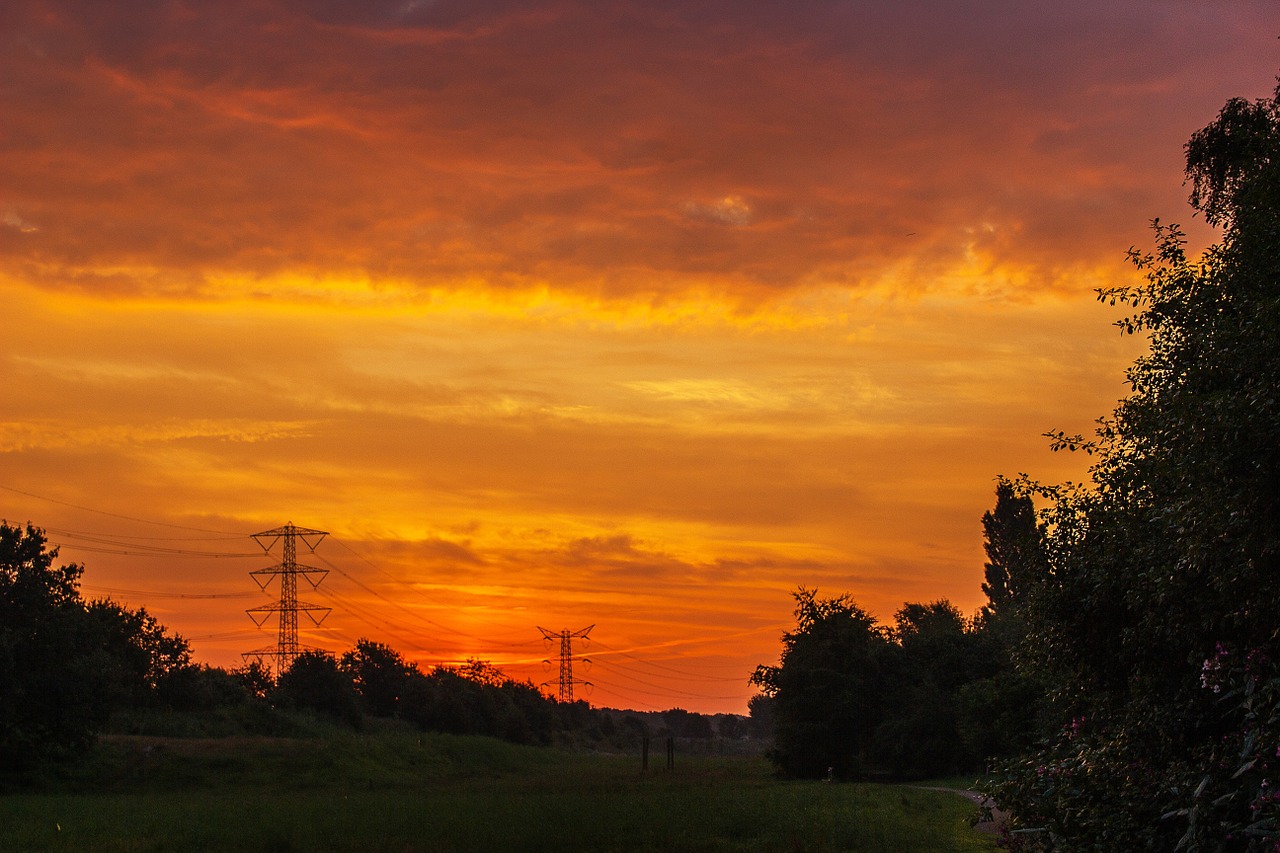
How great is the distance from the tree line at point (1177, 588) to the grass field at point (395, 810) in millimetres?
11133

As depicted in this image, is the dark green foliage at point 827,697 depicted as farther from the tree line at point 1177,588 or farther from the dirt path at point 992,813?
the tree line at point 1177,588

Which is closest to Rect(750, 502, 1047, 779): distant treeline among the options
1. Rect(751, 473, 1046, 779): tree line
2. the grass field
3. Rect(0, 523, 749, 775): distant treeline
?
Rect(751, 473, 1046, 779): tree line

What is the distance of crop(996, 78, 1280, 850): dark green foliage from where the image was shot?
1515cm

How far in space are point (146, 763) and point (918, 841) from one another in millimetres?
43281

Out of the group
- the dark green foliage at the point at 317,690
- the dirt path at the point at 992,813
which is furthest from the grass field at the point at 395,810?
the dark green foliage at the point at 317,690

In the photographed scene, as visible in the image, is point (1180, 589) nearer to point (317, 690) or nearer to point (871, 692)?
point (871, 692)

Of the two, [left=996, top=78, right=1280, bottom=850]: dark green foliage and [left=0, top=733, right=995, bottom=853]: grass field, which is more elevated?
[left=996, top=78, right=1280, bottom=850]: dark green foliage

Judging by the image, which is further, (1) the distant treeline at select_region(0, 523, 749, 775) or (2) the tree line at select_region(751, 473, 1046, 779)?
(2) the tree line at select_region(751, 473, 1046, 779)

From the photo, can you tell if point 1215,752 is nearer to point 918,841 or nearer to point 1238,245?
point 1238,245

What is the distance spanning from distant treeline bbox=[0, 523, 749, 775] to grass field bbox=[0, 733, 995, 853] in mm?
3585

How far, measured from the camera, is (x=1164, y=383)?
20984mm

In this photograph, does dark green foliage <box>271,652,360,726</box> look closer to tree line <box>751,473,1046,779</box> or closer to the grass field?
the grass field

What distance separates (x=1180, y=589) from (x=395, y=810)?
104ft

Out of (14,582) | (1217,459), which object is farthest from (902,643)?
(1217,459)
